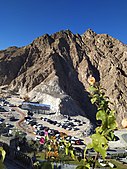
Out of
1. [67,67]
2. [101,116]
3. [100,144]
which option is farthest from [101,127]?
[67,67]

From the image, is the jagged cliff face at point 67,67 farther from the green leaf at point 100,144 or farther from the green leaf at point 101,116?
the green leaf at point 100,144

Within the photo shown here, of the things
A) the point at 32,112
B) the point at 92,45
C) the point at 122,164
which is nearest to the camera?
the point at 122,164

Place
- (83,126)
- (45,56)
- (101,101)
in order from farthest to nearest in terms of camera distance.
A: (45,56), (83,126), (101,101)

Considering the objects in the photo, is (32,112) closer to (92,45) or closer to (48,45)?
(48,45)

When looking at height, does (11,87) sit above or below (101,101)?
above

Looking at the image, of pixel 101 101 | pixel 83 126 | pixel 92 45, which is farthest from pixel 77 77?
pixel 101 101

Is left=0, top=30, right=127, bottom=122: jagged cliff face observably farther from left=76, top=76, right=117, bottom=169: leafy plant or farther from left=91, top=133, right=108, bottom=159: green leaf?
left=91, top=133, right=108, bottom=159: green leaf

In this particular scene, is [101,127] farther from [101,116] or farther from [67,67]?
[67,67]

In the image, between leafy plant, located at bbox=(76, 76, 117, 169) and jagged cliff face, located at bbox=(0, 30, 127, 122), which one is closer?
leafy plant, located at bbox=(76, 76, 117, 169)

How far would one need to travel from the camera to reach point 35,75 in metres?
138

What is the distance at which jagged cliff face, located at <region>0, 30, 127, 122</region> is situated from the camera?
127 m

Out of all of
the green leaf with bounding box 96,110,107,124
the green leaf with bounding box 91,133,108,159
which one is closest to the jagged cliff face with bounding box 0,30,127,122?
the green leaf with bounding box 96,110,107,124

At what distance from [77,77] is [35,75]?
23.8 m

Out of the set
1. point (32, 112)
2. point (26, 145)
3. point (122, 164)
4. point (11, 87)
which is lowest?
point (122, 164)
